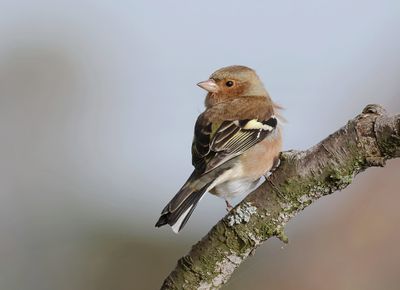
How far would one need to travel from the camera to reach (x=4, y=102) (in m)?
11.4

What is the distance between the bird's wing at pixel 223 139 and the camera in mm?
5289

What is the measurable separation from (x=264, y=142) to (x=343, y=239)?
9.28 feet

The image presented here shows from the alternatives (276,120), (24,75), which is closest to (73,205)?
(24,75)

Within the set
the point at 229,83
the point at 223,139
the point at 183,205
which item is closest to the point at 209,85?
the point at 229,83

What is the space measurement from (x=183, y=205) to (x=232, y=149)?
Answer: 1.00 meters

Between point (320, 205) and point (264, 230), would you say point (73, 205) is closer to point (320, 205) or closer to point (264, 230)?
point (320, 205)

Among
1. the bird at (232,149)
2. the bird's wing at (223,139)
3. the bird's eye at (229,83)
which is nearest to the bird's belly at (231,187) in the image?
the bird at (232,149)

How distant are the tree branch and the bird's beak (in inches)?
119

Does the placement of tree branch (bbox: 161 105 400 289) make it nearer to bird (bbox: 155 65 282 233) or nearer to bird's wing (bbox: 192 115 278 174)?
bird (bbox: 155 65 282 233)

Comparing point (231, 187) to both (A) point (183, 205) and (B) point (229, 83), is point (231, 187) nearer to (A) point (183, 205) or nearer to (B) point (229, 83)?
(A) point (183, 205)

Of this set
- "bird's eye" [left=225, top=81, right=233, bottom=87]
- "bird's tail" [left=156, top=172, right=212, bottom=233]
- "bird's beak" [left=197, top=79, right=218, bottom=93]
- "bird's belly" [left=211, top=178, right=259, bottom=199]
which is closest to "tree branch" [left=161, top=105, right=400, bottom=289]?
"bird's tail" [left=156, top=172, right=212, bottom=233]

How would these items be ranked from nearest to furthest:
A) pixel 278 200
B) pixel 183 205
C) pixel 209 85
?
1. pixel 278 200
2. pixel 183 205
3. pixel 209 85

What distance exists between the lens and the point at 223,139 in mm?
5457

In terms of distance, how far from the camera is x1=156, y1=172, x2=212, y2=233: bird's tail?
170 inches
